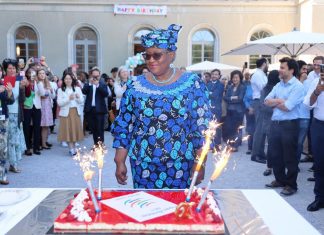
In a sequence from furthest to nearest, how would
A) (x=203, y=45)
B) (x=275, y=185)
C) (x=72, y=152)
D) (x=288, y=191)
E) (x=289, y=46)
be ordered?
(x=203, y=45)
(x=289, y=46)
(x=72, y=152)
(x=275, y=185)
(x=288, y=191)

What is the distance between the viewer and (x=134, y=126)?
288 cm

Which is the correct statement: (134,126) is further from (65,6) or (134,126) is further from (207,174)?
(65,6)

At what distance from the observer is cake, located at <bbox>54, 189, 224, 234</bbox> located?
179 cm

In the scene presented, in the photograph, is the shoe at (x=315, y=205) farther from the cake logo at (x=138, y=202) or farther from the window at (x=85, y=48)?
the window at (x=85, y=48)

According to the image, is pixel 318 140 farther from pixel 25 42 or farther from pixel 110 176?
pixel 25 42

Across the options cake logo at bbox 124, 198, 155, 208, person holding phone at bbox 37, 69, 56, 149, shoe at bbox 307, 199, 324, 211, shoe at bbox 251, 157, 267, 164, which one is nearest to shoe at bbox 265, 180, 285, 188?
shoe at bbox 307, 199, 324, 211

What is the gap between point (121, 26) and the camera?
19.9 m

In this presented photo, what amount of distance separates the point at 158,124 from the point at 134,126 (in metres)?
0.22

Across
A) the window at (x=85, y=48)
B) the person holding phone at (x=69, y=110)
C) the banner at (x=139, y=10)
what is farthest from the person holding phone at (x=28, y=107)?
the window at (x=85, y=48)

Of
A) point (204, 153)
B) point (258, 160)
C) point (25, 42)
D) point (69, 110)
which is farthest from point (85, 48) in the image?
point (204, 153)

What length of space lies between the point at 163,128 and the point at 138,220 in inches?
38.8

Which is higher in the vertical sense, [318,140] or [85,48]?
[85,48]

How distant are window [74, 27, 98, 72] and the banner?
1746 mm

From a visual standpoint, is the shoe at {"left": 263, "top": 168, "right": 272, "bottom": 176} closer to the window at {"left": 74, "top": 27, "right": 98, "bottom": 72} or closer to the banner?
the banner
